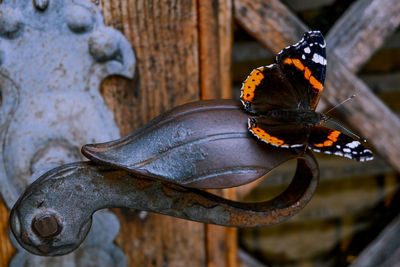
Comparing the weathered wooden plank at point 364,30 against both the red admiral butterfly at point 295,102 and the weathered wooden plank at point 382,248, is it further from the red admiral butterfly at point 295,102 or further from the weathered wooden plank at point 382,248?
the weathered wooden plank at point 382,248

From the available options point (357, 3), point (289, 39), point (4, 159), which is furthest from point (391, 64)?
point (4, 159)

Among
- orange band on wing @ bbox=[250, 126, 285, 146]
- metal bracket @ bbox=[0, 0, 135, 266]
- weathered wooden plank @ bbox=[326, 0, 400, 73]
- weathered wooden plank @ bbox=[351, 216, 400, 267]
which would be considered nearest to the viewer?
orange band on wing @ bbox=[250, 126, 285, 146]

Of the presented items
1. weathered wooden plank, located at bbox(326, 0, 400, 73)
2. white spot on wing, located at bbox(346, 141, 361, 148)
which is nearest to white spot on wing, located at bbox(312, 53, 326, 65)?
white spot on wing, located at bbox(346, 141, 361, 148)

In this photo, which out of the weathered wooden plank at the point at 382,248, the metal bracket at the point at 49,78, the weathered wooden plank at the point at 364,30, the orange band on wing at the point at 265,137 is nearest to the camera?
the orange band on wing at the point at 265,137

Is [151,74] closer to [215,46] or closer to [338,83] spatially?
[215,46]

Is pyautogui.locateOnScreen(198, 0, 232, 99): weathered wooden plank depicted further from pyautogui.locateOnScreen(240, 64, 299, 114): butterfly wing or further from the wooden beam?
the wooden beam

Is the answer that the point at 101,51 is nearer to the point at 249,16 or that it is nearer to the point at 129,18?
the point at 129,18

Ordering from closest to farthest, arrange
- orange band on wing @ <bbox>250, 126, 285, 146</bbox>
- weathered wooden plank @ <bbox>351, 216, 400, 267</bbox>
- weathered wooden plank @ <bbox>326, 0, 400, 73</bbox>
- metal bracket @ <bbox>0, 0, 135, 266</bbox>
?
orange band on wing @ <bbox>250, 126, 285, 146</bbox>
metal bracket @ <bbox>0, 0, 135, 266</bbox>
weathered wooden plank @ <bbox>326, 0, 400, 73</bbox>
weathered wooden plank @ <bbox>351, 216, 400, 267</bbox>

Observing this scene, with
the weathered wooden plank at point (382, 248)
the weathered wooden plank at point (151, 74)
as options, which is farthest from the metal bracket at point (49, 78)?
the weathered wooden plank at point (382, 248)
